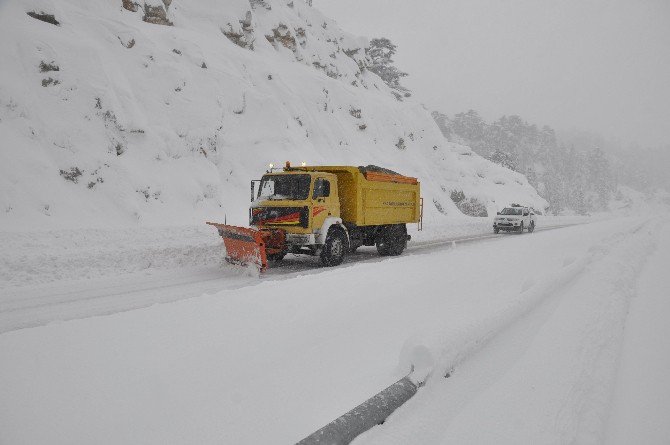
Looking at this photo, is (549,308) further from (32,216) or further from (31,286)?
(32,216)

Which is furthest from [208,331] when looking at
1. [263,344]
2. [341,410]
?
[341,410]

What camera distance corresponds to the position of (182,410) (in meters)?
2.94

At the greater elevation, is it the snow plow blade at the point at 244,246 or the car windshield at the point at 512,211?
the car windshield at the point at 512,211

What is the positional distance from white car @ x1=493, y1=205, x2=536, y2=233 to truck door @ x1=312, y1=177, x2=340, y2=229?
16252mm

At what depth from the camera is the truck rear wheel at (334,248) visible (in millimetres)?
10648

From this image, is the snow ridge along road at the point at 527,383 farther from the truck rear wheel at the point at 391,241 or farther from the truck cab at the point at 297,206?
the truck rear wheel at the point at 391,241

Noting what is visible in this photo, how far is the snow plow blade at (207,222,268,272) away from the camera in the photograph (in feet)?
30.0

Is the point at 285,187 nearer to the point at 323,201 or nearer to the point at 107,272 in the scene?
the point at 323,201

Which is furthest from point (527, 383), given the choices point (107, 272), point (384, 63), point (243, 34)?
point (384, 63)

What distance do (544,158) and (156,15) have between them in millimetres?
107580

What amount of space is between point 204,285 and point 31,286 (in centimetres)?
329

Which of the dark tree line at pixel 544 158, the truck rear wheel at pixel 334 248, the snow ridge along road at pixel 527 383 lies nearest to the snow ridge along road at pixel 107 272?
the truck rear wheel at pixel 334 248

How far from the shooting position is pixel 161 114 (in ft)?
59.9

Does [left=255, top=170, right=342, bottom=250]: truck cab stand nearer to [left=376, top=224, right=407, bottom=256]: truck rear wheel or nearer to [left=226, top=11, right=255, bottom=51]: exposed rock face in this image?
[left=376, top=224, right=407, bottom=256]: truck rear wheel
